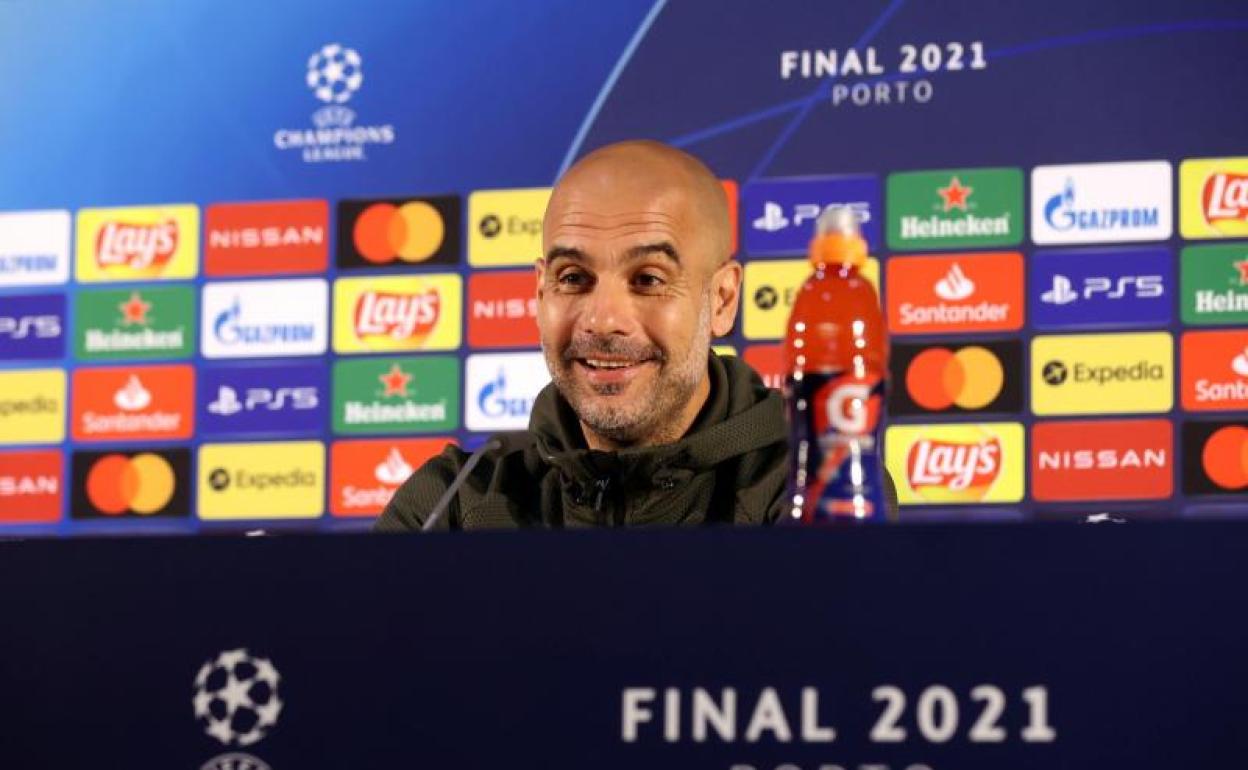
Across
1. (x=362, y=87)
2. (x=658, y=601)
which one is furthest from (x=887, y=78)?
(x=658, y=601)

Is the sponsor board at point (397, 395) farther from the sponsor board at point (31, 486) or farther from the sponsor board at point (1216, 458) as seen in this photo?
the sponsor board at point (1216, 458)

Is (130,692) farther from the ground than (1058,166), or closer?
closer

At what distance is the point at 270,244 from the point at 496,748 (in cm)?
268

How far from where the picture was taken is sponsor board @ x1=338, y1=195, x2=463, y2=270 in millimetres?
3520

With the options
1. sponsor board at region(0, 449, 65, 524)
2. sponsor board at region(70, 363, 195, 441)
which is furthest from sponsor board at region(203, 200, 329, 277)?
sponsor board at region(0, 449, 65, 524)

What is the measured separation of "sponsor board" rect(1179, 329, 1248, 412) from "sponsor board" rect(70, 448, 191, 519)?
1813 millimetres

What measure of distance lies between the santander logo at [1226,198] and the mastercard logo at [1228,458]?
0.36m

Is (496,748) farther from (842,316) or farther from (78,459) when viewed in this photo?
(78,459)

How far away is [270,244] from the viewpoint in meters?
3.59

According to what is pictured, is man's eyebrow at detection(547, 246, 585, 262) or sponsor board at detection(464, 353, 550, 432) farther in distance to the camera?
sponsor board at detection(464, 353, 550, 432)

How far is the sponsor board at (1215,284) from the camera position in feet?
10.5

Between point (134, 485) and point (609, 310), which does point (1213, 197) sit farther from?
point (134, 485)

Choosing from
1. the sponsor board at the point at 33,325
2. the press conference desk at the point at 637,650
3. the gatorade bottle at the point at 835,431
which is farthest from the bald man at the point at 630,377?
the sponsor board at the point at 33,325

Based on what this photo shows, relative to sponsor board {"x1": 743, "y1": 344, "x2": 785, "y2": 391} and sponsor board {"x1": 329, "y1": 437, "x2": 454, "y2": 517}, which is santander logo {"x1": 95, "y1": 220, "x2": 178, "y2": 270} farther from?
sponsor board {"x1": 743, "y1": 344, "x2": 785, "y2": 391}
